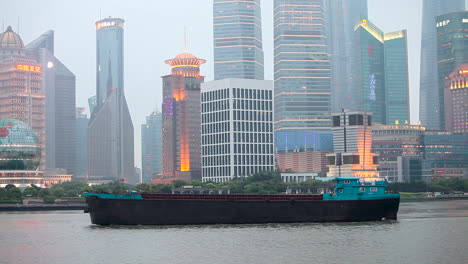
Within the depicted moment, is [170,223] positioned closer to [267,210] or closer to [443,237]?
[267,210]

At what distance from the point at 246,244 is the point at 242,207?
24.9 metres

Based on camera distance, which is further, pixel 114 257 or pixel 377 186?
pixel 377 186

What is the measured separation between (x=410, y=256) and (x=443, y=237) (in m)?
18.6

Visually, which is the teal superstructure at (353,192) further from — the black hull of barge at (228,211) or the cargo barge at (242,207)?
the black hull of barge at (228,211)

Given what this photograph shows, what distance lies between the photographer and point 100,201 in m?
105

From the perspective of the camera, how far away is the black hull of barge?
344ft

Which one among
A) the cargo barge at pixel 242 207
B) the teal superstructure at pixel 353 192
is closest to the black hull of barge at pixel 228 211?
the cargo barge at pixel 242 207

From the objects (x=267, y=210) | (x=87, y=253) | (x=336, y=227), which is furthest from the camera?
(x=267, y=210)

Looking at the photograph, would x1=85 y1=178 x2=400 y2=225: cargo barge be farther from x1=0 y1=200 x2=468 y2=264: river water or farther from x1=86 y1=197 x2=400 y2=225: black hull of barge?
x1=0 y1=200 x2=468 y2=264: river water

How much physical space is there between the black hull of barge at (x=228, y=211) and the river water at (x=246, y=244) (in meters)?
1.92

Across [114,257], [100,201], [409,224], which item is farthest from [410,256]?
[100,201]

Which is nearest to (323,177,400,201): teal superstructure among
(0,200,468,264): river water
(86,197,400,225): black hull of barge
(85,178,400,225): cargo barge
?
(85,178,400,225): cargo barge

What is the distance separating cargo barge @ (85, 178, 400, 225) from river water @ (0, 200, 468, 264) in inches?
82.9

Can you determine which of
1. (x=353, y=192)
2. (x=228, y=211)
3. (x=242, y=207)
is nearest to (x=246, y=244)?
(x=228, y=211)
